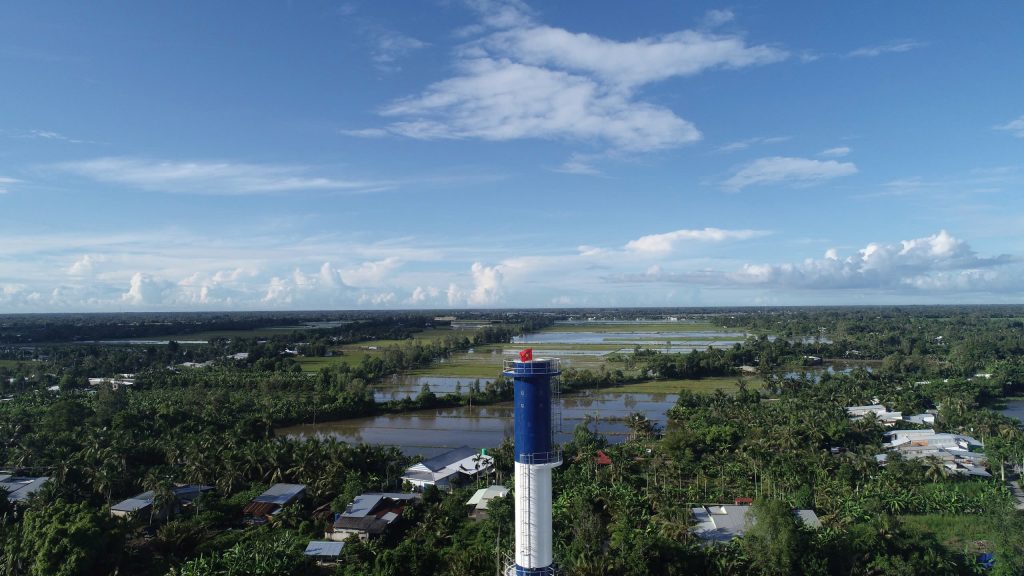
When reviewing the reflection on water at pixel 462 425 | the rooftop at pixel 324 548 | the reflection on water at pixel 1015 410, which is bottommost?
the reflection on water at pixel 1015 410

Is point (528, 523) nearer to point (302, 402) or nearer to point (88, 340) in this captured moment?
point (302, 402)

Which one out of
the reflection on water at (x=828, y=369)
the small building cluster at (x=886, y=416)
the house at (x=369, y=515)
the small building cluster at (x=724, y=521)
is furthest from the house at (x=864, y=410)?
the house at (x=369, y=515)

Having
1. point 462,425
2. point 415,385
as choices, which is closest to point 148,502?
point 462,425

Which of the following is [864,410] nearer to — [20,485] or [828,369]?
[828,369]

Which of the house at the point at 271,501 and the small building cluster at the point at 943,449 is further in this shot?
the small building cluster at the point at 943,449

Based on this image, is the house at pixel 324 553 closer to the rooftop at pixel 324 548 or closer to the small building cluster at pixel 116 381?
the rooftop at pixel 324 548

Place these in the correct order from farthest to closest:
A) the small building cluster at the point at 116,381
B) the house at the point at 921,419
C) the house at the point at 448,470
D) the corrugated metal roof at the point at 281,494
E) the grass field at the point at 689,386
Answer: the grass field at the point at 689,386 < the small building cluster at the point at 116,381 < the house at the point at 921,419 < the house at the point at 448,470 < the corrugated metal roof at the point at 281,494

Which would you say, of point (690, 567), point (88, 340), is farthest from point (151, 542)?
point (88, 340)
